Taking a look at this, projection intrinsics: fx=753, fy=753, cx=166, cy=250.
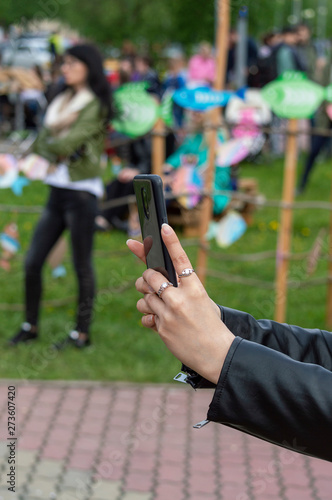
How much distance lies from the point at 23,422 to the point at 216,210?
6.79ft

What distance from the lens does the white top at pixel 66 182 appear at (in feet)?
15.0

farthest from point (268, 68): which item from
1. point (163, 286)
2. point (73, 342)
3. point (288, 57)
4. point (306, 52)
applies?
point (163, 286)

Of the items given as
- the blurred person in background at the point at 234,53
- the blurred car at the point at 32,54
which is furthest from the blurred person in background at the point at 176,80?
the blurred car at the point at 32,54

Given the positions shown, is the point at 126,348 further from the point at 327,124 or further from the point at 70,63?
the point at 327,124

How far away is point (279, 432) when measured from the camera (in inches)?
52.4

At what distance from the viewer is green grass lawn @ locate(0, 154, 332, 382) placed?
458 cm

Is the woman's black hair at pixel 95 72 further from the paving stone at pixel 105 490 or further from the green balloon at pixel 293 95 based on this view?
the paving stone at pixel 105 490

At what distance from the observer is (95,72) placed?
4656 mm

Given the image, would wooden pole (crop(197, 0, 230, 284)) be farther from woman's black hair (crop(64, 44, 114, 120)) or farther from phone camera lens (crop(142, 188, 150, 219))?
Result: phone camera lens (crop(142, 188, 150, 219))

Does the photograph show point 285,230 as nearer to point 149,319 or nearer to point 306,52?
point 149,319

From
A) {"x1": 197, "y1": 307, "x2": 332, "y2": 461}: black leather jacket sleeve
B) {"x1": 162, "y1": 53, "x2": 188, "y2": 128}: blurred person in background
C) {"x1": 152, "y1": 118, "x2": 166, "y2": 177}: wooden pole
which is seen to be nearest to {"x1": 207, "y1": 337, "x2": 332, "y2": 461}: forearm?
{"x1": 197, "y1": 307, "x2": 332, "y2": 461}: black leather jacket sleeve

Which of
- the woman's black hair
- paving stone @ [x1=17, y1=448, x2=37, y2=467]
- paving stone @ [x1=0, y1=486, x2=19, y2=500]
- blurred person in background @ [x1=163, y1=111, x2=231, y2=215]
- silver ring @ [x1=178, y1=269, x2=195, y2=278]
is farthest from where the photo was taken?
blurred person in background @ [x1=163, y1=111, x2=231, y2=215]

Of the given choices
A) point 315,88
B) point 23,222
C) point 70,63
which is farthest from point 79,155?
point 23,222

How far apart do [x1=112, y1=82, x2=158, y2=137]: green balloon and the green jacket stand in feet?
1.00
